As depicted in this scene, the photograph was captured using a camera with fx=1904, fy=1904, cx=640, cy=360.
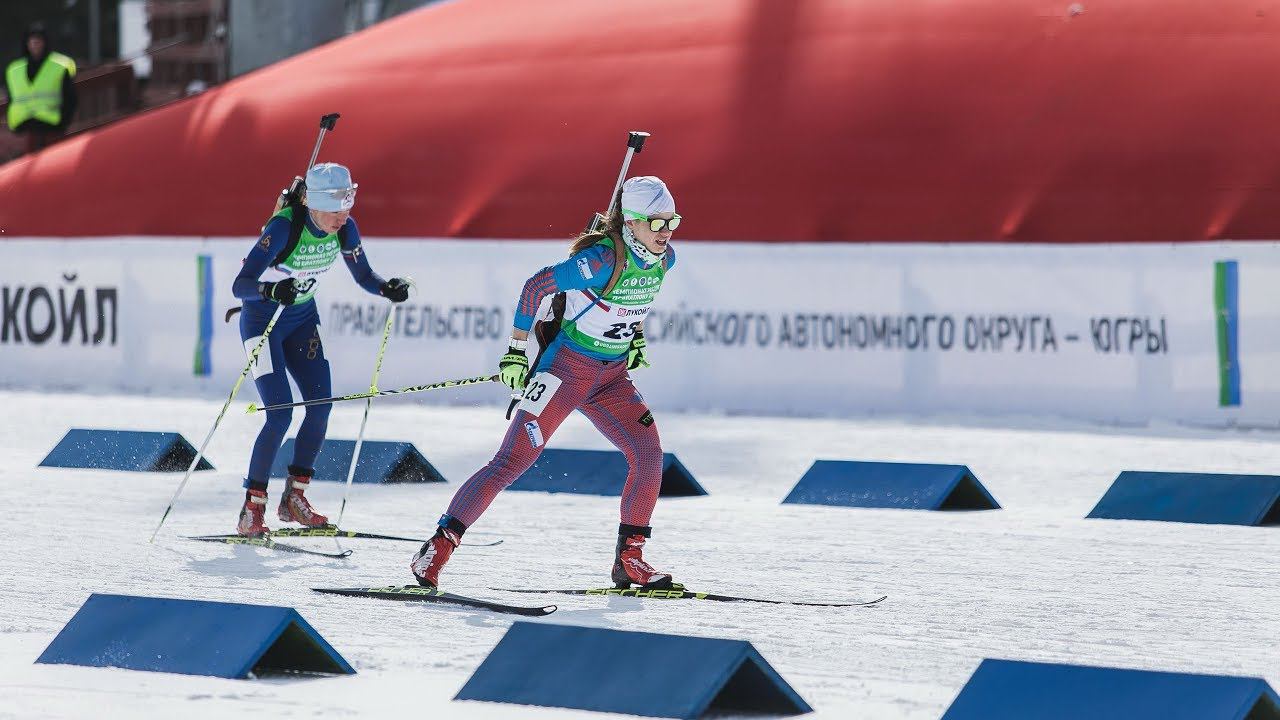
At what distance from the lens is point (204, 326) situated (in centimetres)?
1775

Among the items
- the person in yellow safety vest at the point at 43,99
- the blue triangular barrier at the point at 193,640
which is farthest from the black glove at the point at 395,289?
the person in yellow safety vest at the point at 43,99

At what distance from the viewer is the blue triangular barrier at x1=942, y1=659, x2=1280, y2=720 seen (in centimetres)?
486

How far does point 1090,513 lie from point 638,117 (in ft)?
26.4

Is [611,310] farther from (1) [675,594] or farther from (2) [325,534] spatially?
(2) [325,534]

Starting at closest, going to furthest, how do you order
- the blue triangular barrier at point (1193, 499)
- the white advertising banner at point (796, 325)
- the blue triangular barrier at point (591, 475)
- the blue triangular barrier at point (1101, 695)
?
the blue triangular barrier at point (1101, 695) → the blue triangular barrier at point (1193, 499) → the blue triangular barrier at point (591, 475) → the white advertising banner at point (796, 325)

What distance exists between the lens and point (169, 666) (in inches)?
228

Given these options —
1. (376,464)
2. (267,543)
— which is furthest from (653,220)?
(376,464)

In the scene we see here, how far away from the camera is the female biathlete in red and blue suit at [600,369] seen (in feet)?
23.7

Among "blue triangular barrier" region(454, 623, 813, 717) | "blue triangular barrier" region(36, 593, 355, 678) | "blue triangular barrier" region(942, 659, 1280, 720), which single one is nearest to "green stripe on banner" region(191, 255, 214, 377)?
"blue triangular barrier" region(36, 593, 355, 678)

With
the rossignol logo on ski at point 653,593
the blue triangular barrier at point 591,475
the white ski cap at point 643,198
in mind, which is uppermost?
the white ski cap at point 643,198

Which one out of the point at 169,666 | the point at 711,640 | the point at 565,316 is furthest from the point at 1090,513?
the point at 169,666

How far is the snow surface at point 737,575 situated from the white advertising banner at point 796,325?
1.44 meters

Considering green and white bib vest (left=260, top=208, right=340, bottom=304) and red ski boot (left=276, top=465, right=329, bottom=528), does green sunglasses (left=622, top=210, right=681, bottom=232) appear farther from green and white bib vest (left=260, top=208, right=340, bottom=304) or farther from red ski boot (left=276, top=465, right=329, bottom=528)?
red ski boot (left=276, top=465, right=329, bottom=528)

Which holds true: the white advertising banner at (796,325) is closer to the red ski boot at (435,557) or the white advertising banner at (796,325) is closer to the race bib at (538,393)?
the race bib at (538,393)
